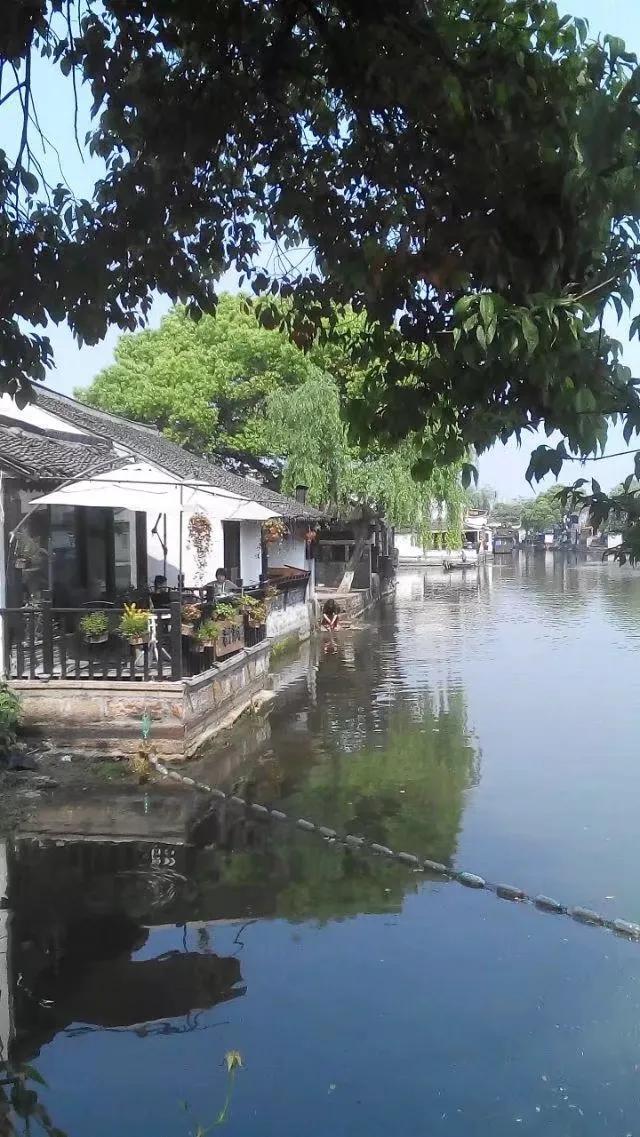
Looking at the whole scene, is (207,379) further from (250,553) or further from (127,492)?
(127,492)

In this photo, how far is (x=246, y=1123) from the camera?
458cm

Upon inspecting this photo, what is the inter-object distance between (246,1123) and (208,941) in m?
1.99

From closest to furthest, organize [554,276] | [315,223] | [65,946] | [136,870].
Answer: [554,276] → [315,223] → [65,946] → [136,870]

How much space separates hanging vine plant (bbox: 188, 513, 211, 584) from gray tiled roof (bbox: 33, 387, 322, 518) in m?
0.75

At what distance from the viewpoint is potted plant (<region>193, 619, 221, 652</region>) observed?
12.0 meters

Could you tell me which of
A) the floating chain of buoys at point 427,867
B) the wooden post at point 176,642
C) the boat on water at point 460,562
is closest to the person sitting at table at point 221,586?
the wooden post at point 176,642

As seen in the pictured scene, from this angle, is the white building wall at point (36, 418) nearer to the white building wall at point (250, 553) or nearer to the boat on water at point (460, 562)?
the white building wall at point (250, 553)

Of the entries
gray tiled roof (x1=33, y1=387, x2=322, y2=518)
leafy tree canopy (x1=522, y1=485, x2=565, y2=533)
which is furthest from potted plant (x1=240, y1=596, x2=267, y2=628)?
leafy tree canopy (x1=522, y1=485, x2=565, y2=533)

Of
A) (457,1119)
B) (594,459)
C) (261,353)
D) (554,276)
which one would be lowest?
(457,1119)

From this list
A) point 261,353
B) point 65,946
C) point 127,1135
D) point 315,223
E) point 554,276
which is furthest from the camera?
point 261,353

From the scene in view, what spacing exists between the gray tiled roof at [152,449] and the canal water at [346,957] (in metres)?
6.69

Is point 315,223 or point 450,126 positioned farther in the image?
point 315,223

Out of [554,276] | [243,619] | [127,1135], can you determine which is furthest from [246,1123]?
[243,619]

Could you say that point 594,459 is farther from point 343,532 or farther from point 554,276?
point 343,532
